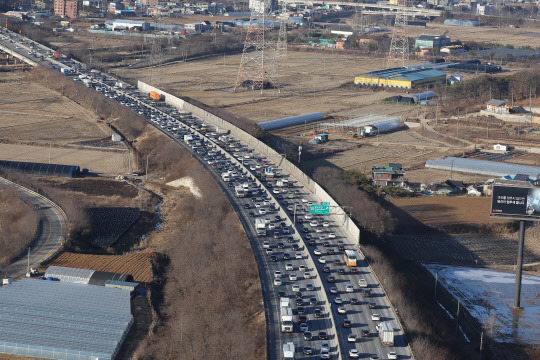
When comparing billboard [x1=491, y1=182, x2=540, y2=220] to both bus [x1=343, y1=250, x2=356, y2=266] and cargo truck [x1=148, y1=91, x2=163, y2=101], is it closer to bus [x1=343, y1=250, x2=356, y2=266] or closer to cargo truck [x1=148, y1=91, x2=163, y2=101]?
bus [x1=343, y1=250, x2=356, y2=266]

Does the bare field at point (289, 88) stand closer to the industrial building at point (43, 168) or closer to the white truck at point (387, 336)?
the industrial building at point (43, 168)

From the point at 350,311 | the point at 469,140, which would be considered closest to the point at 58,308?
the point at 350,311

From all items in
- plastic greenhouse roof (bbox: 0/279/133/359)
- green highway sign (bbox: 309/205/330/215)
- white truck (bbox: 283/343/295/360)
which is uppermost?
green highway sign (bbox: 309/205/330/215)

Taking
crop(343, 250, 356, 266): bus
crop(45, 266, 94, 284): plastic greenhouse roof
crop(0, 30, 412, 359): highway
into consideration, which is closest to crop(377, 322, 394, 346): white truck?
crop(0, 30, 412, 359): highway

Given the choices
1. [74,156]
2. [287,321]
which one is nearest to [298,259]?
[287,321]

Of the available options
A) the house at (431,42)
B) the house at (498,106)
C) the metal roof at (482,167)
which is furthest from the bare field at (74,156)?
the house at (431,42)

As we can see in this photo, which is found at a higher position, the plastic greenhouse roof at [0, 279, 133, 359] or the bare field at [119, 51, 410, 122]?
the bare field at [119, 51, 410, 122]
